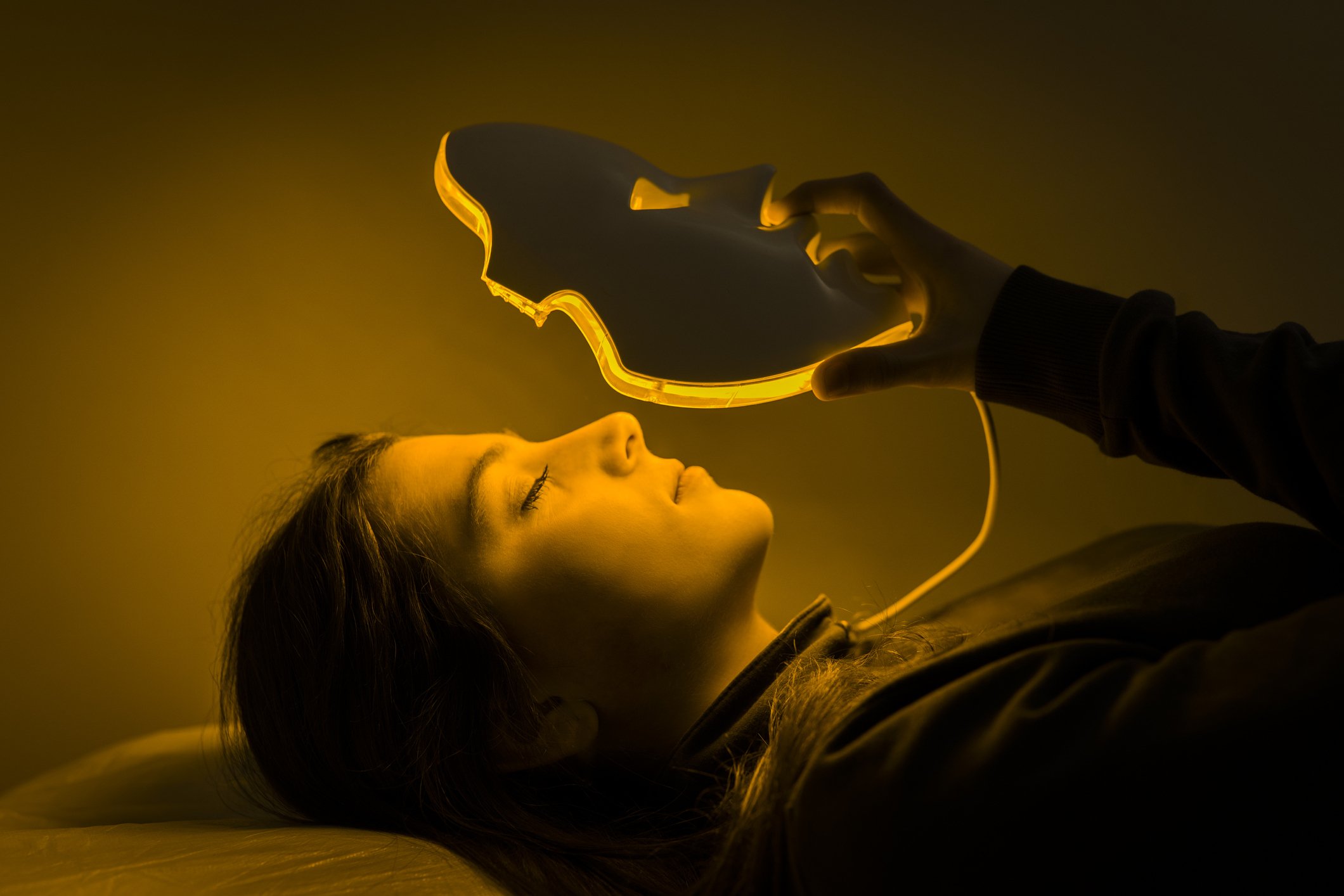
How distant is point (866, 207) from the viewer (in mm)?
760

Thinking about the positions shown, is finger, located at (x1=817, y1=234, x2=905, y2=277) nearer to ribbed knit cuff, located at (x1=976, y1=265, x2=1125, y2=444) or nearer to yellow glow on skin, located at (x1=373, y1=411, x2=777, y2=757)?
ribbed knit cuff, located at (x1=976, y1=265, x2=1125, y2=444)

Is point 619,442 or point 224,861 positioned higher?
point 619,442

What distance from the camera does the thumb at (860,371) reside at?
27.4 inches

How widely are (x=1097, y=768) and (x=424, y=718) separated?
55cm

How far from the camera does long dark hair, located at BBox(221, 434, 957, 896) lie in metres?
0.76

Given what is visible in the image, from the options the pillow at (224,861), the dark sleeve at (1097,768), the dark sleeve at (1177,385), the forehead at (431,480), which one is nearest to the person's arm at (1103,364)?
the dark sleeve at (1177,385)

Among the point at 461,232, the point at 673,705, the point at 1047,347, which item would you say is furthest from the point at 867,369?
the point at 461,232

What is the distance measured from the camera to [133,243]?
116 centimetres

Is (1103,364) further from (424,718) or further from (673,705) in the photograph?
(424,718)

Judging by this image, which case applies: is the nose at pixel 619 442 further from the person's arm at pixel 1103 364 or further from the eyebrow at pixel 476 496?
the person's arm at pixel 1103 364

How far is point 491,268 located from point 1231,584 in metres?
0.60

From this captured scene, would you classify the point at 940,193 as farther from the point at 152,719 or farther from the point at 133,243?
the point at 152,719

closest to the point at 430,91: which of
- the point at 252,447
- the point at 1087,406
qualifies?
the point at 252,447

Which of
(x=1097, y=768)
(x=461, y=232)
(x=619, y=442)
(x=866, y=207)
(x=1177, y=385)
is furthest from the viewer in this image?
(x=461, y=232)
